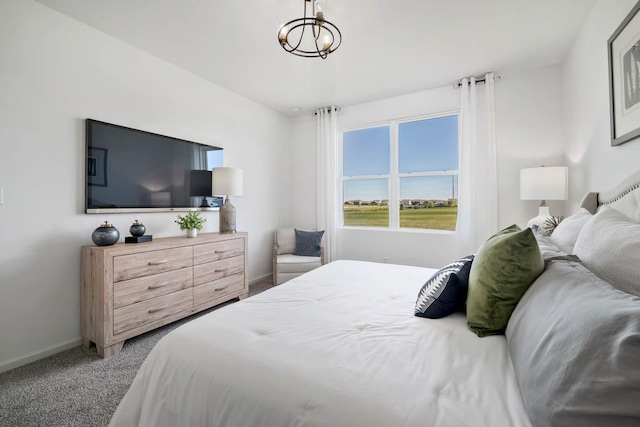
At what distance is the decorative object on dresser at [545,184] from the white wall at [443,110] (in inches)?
22.8

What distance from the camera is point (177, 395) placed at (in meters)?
0.98

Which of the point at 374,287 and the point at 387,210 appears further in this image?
the point at 387,210

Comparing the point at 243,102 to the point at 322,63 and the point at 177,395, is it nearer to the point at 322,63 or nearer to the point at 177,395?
the point at 322,63

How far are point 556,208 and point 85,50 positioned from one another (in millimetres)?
4947

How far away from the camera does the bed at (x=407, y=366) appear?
0.55 m

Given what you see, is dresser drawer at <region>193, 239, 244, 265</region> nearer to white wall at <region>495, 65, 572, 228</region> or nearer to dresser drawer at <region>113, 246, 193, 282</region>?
dresser drawer at <region>113, 246, 193, 282</region>

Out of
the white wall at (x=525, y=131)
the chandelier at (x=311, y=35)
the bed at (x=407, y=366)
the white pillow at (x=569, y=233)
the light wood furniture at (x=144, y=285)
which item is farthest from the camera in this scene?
the white wall at (x=525, y=131)

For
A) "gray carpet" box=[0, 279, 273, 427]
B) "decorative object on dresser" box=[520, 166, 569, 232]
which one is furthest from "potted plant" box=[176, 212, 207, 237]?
"decorative object on dresser" box=[520, 166, 569, 232]

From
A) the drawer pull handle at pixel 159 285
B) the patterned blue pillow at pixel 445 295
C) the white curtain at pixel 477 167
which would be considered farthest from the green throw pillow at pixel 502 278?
the white curtain at pixel 477 167

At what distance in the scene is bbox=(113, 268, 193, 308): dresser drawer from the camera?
212 cm

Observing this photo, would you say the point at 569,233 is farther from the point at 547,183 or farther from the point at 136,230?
the point at 136,230

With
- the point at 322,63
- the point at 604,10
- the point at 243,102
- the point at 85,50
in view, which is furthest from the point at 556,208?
the point at 85,50

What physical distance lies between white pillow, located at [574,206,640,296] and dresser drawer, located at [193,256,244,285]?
2.83 m

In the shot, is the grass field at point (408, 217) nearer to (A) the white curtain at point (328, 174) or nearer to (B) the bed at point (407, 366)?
(A) the white curtain at point (328, 174)
